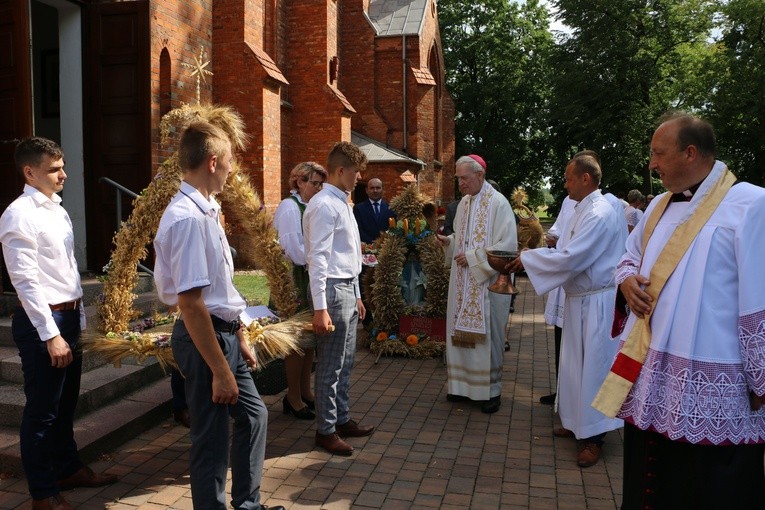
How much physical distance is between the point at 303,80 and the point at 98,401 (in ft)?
43.1

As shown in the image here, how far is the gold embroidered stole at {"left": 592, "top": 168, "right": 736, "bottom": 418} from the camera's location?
2820 mm

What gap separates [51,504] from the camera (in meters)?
3.61

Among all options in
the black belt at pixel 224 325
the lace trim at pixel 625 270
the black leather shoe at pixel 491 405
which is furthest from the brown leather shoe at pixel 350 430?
the lace trim at pixel 625 270

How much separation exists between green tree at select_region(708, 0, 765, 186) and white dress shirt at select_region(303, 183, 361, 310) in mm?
21840

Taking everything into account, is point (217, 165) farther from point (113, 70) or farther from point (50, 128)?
point (50, 128)

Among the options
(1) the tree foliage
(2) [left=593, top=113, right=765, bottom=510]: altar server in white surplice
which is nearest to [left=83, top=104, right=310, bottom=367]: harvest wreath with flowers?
(2) [left=593, top=113, right=765, bottom=510]: altar server in white surplice

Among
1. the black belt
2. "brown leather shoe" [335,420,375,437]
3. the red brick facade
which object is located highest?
the red brick facade

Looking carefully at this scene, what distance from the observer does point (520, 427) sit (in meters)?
5.40

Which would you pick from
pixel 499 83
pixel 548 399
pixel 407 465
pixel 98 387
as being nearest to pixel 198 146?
pixel 407 465

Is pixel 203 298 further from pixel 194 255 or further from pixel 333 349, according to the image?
pixel 333 349

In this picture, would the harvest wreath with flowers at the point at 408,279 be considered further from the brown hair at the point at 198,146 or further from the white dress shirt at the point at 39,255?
the brown hair at the point at 198,146

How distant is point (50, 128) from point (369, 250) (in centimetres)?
509

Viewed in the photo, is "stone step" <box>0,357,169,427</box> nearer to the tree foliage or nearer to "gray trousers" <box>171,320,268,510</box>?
"gray trousers" <box>171,320,268,510</box>

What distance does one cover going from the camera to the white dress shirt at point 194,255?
2.79 m
